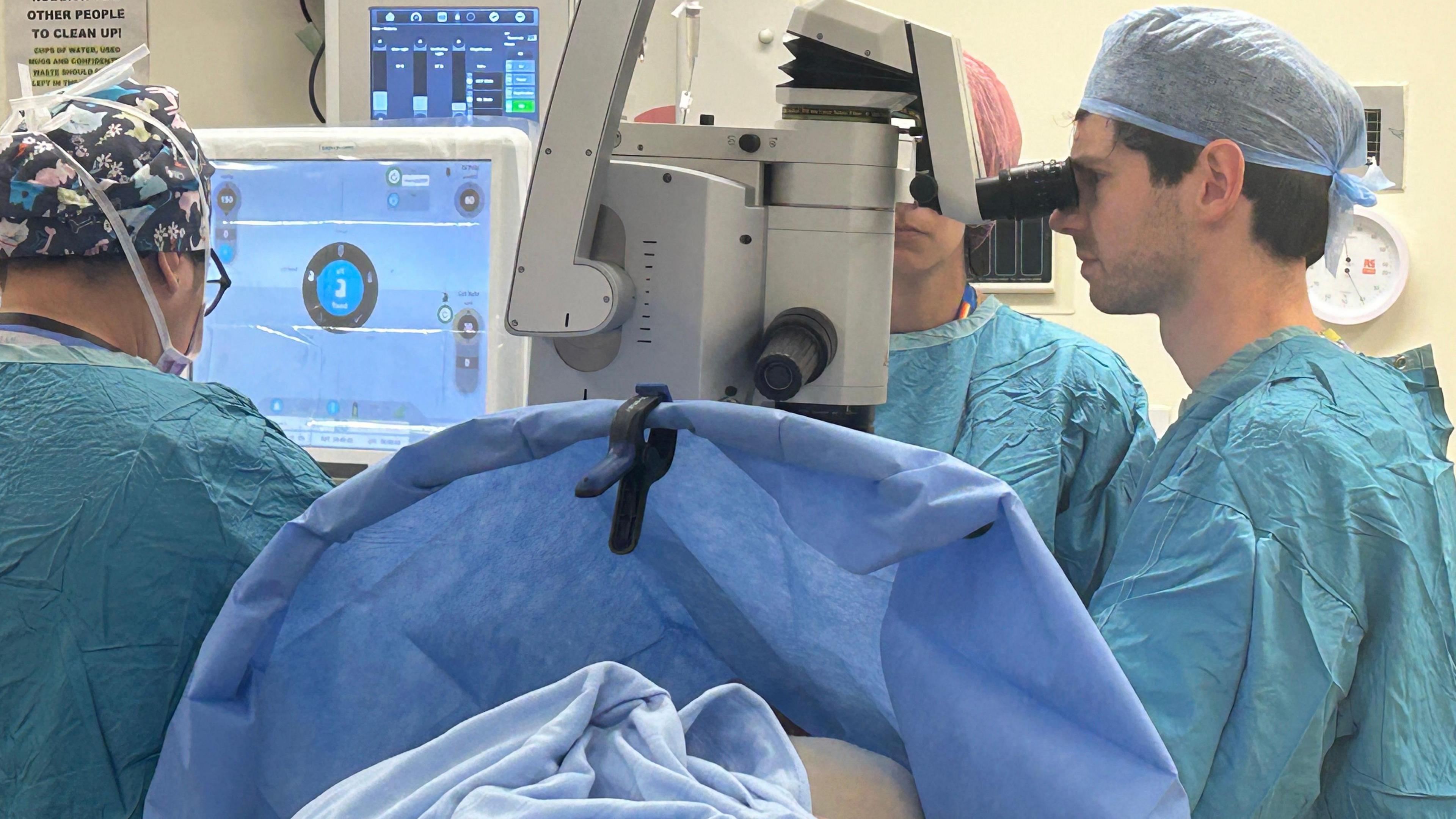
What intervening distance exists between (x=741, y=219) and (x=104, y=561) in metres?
0.51

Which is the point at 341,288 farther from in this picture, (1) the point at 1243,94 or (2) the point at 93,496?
(1) the point at 1243,94

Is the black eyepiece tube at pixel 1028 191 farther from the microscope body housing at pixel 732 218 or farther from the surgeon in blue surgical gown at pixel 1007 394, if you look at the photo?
the surgeon in blue surgical gown at pixel 1007 394

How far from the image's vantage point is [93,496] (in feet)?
2.76

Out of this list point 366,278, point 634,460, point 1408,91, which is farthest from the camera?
point 1408,91

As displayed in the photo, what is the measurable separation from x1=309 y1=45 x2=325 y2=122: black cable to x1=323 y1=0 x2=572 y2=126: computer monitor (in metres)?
Answer: 0.37

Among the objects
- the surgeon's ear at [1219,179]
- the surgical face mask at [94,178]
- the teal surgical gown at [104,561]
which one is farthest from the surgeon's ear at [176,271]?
the surgeon's ear at [1219,179]

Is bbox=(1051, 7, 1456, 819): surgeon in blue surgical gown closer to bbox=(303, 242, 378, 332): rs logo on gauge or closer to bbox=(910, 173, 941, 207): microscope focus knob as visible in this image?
bbox=(910, 173, 941, 207): microscope focus knob

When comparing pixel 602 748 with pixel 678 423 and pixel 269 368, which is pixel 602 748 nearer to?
pixel 678 423

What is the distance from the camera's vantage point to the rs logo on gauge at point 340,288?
1.62 m

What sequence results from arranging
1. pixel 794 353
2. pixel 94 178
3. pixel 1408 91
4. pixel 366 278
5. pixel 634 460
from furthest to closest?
pixel 1408 91 → pixel 366 278 → pixel 94 178 → pixel 794 353 → pixel 634 460

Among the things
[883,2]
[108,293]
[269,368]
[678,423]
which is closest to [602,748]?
[678,423]

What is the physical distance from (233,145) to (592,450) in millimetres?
1207

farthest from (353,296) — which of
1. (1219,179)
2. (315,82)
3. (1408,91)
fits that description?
(1408,91)

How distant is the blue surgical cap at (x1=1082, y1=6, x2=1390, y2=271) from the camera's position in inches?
44.3
